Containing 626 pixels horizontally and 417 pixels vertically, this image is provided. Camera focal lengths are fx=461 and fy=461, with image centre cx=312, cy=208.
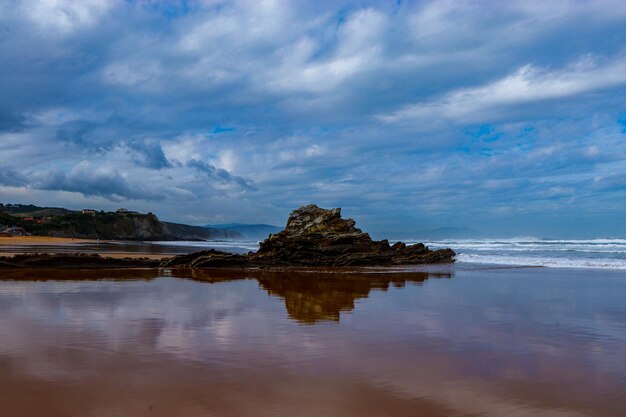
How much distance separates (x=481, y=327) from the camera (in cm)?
858

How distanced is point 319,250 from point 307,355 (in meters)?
21.4

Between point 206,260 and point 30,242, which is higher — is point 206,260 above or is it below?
above

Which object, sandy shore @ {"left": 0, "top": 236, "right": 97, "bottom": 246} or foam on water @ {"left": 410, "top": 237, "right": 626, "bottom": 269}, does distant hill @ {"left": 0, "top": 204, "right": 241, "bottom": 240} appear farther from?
foam on water @ {"left": 410, "top": 237, "right": 626, "bottom": 269}

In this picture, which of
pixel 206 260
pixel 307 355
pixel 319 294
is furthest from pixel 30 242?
pixel 307 355

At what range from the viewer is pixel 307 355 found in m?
A: 6.39

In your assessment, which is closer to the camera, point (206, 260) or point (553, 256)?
point (206, 260)


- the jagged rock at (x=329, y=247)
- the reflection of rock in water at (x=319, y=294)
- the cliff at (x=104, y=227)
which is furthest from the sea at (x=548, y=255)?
the cliff at (x=104, y=227)

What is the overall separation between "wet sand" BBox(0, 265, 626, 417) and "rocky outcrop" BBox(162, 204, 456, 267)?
12.3 meters

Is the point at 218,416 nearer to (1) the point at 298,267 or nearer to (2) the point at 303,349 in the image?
(2) the point at 303,349

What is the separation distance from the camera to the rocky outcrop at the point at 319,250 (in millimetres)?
24875

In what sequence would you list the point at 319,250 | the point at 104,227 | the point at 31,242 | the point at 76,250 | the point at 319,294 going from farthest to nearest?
the point at 104,227 < the point at 31,242 < the point at 76,250 < the point at 319,250 < the point at 319,294

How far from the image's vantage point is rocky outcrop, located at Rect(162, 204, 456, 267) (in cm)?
2488

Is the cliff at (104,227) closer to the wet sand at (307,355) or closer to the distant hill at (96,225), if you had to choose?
the distant hill at (96,225)

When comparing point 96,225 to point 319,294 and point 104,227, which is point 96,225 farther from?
point 319,294
